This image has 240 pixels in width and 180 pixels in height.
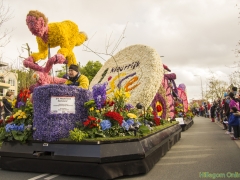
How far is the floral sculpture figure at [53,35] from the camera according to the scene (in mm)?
6000

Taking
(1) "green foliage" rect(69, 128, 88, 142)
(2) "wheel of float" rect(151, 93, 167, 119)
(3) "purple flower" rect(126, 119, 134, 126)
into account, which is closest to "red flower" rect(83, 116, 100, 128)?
(1) "green foliage" rect(69, 128, 88, 142)

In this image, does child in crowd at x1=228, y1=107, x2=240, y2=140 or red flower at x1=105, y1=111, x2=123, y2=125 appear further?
child in crowd at x1=228, y1=107, x2=240, y2=140

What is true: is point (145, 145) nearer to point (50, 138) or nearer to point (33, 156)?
point (50, 138)

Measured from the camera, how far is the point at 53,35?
652 cm

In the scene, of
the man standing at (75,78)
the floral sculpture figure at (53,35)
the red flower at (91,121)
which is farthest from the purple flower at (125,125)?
the floral sculpture figure at (53,35)

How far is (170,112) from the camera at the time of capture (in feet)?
33.7

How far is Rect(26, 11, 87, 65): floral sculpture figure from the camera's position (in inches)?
236

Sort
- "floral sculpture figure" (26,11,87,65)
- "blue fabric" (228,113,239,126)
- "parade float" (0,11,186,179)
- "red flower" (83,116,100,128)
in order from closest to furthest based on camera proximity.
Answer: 1. "parade float" (0,11,186,179)
2. "red flower" (83,116,100,128)
3. "floral sculpture figure" (26,11,87,65)
4. "blue fabric" (228,113,239,126)

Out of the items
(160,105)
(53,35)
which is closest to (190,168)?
(160,105)

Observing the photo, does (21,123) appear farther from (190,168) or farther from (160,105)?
(160,105)

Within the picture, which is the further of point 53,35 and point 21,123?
point 53,35

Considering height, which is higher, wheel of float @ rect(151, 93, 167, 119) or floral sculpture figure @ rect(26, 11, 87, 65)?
floral sculpture figure @ rect(26, 11, 87, 65)

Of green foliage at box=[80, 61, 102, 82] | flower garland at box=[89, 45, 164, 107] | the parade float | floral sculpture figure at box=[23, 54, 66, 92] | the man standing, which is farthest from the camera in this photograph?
green foliage at box=[80, 61, 102, 82]

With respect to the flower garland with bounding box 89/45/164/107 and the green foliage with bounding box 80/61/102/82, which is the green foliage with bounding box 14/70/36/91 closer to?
the flower garland with bounding box 89/45/164/107
